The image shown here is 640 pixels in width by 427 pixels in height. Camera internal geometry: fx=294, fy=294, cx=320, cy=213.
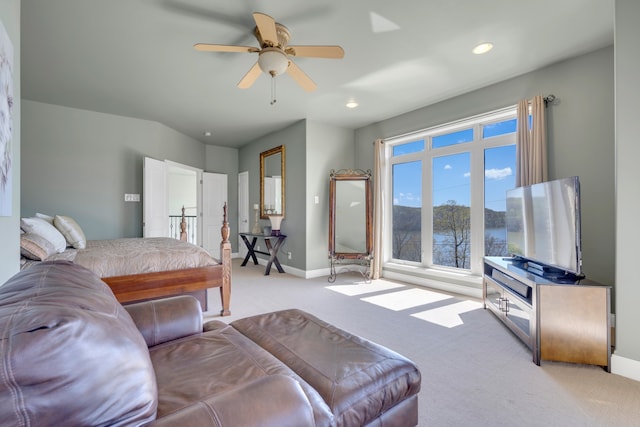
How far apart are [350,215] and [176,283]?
3.04 metres

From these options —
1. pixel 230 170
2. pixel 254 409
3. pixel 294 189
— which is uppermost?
pixel 230 170

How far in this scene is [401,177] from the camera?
16.1 ft

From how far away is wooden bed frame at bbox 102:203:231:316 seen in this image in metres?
2.70

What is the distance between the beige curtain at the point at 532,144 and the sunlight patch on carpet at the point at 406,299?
65.9 inches

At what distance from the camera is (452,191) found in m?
4.22

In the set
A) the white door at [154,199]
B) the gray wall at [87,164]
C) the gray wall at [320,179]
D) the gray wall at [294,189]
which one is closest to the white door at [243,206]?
the gray wall at [294,189]

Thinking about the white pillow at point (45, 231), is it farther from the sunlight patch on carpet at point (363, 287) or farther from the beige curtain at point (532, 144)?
the beige curtain at point (532, 144)

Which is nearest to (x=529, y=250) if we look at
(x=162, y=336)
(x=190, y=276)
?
(x=162, y=336)

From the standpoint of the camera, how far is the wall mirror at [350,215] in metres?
5.01

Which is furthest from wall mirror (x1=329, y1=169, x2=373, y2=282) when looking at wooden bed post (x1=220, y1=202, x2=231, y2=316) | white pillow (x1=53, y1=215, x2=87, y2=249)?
white pillow (x1=53, y1=215, x2=87, y2=249)

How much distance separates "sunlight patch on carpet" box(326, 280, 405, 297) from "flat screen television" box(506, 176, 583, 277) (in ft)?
5.66

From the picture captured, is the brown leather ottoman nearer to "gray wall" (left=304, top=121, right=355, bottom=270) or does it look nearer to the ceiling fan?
the ceiling fan

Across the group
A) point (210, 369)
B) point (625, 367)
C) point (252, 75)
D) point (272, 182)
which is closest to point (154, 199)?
point (272, 182)

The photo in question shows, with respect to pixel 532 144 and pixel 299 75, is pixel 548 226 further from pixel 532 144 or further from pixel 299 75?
pixel 299 75
